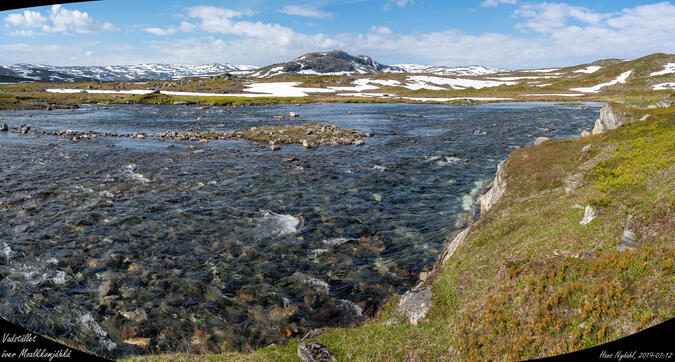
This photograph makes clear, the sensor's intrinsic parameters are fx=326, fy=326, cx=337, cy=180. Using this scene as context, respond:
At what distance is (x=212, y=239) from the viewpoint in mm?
20875

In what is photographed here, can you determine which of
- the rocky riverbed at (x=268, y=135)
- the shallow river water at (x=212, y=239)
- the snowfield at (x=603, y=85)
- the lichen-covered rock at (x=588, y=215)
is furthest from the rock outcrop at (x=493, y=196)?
the snowfield at (x=603, y=85)

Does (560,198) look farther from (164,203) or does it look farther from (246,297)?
(164,203)

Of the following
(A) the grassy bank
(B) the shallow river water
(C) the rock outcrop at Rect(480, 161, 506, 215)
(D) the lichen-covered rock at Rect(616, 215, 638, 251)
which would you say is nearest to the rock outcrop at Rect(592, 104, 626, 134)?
(B) the shallow river water

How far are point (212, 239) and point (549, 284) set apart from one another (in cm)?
1814

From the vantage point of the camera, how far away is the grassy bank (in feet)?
28.3

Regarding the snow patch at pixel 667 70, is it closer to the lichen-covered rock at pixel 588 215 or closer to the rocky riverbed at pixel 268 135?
the rocky riverbed at pixel 268 135

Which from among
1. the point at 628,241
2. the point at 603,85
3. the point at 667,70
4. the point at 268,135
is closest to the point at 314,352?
the point at 628,241

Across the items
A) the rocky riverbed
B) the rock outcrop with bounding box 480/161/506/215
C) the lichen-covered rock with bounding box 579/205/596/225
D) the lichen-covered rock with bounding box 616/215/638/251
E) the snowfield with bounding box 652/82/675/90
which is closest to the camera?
the lichen-covered rock with bounding box 616/215/638/251

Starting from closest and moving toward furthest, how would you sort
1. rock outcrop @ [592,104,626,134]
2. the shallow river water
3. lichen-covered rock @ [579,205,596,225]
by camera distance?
lichen-covered rock @ [579,205,596,225], the shallow river water, rock outcrop @ [592,104,626,134]

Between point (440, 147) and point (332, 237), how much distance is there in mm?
33772

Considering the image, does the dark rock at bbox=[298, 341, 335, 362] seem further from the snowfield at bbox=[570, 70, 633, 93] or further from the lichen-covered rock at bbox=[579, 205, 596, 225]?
the snowfield at bbox=[570, 70, 633, 93]

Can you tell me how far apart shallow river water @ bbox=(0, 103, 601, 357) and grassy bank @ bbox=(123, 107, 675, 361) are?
2.97 meters

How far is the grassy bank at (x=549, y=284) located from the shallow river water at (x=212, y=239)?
2971 mm

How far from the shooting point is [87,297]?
15.2 meters
